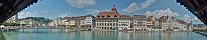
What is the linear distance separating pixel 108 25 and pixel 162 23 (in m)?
26.3

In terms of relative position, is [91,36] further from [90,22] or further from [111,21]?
[90,22]

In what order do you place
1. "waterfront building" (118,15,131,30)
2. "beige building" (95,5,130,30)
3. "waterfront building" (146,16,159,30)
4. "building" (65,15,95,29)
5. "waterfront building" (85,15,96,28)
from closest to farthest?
"beige building" (95,5,130,30) < "waterfront building" (118,15,131,30) < "waterfront building" (85,15,96,28) < "building" (65,15,95,29) < "waterfront building" (146,16,159,30)

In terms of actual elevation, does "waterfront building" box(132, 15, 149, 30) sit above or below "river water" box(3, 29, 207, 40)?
above

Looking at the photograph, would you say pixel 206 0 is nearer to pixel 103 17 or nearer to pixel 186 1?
pixel 186 1

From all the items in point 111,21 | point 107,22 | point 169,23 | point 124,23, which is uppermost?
point 111,21

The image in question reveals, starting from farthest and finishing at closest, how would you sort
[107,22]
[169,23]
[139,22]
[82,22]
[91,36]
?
1. [139,22]
2. [169,23]
3. [82,22]
4. [107,22]
5. [91,36]

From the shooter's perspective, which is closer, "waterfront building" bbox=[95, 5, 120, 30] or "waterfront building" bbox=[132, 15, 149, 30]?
"waterfront building" bbox=[95, 5, 120, 30]

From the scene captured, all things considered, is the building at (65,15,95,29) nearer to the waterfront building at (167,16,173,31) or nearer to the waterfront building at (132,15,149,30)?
the waterfront building at (132,15,149,30)

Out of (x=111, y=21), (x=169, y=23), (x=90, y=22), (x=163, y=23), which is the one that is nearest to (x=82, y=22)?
(x=90, y=22)

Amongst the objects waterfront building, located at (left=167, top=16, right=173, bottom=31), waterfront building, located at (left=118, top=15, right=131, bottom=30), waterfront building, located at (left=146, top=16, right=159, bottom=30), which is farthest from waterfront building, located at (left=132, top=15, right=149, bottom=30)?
waterfront building, located at (left=167, top=16, right=173, bottom=31)

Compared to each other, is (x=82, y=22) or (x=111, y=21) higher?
(x=111, y=21)

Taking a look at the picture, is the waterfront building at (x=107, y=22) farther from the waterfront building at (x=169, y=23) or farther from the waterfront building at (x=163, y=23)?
the waterfront building at (x=169, y=23)

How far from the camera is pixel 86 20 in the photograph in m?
169

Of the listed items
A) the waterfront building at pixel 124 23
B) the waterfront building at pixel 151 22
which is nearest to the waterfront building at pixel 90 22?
the waterfront building at pixel 124 23
